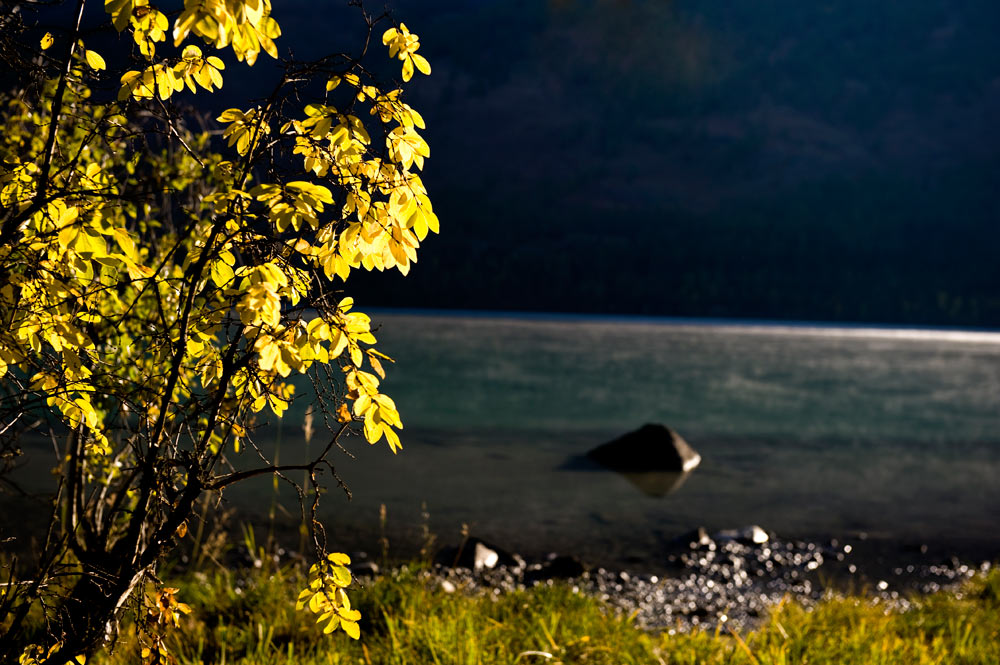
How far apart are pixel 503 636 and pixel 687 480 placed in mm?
12507

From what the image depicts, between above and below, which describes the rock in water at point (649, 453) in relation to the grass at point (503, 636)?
below

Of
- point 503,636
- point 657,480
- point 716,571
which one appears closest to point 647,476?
point 657,480

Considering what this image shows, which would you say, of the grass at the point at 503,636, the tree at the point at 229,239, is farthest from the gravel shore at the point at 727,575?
the tree at the point at 229,239

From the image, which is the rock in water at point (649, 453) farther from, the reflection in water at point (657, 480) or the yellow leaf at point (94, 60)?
the yellow leaf at point (94, 60)

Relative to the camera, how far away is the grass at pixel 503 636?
5.56 meters

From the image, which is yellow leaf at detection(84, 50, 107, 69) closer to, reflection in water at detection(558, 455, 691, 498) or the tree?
the tree

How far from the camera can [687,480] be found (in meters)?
17.7

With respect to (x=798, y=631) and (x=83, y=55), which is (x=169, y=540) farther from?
(x=798, y=631)

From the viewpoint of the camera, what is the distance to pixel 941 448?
24.8m

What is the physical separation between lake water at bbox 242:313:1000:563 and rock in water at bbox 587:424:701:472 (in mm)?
695

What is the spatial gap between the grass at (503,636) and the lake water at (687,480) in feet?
11.8

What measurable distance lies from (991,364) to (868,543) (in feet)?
239

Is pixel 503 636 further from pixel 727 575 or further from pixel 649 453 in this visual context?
pixel 649 453

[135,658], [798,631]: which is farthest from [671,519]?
[135,658]
